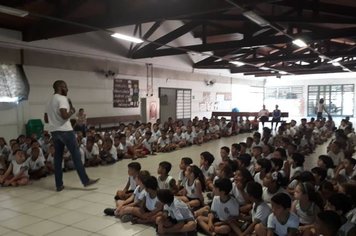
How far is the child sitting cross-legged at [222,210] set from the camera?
10.3 ft

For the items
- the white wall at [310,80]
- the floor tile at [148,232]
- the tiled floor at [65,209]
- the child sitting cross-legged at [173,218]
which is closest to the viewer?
the child sitting cross-legged at [173,218]

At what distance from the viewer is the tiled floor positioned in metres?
3.41

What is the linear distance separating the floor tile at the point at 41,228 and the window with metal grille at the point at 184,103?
977 cm

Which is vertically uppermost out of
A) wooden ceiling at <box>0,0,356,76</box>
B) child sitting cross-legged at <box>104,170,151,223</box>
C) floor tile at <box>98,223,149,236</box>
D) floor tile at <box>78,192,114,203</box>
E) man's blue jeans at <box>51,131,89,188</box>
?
wooden ceiling at <box>0,0,356,76</box>

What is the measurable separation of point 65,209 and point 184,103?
991 centimetres

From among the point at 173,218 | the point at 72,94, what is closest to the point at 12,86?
the point at 72,94

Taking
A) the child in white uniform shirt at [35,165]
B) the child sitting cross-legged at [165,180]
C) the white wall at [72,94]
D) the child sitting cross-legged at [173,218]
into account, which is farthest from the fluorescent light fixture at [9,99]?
the child sitting cross-legged at [173,218]

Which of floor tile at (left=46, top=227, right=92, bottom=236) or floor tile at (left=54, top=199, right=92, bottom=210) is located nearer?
floor tile at (left=46, top=227, right=92, bottom=236)

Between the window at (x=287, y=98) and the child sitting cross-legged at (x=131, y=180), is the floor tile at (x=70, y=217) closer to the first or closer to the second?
the child sitting cross-legged at (x=131, y=180)

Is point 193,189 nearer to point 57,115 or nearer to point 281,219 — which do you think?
point 281,219

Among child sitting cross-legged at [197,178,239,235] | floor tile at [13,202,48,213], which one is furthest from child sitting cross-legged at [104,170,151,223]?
floor tile at [13,202,48,213]

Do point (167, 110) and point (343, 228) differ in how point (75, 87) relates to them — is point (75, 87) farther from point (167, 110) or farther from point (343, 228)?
point (343, 228)

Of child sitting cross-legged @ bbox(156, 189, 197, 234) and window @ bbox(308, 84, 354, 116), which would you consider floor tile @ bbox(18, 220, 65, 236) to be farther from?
window @ bbox(308, 84, 354, 116)

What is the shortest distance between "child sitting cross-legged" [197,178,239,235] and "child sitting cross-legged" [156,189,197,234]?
19 cm
